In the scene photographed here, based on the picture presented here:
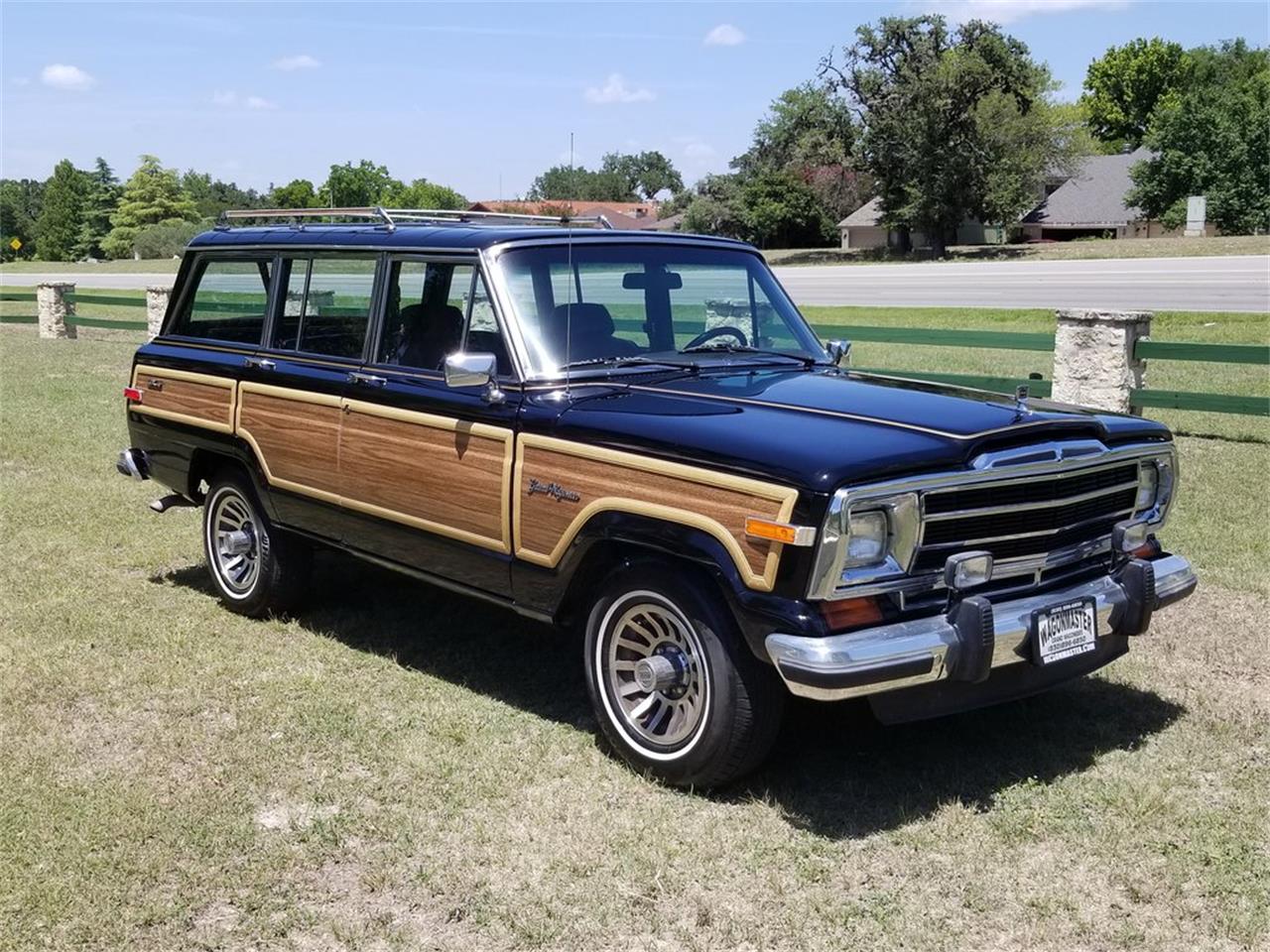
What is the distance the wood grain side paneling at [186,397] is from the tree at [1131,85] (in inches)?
3748

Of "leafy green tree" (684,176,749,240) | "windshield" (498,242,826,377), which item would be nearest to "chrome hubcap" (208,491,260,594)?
"windshield" (498,242,826,377)

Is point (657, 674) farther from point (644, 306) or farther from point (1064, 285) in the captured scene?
point (1064, 285)

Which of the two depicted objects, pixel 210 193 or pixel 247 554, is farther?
pixel 210 193

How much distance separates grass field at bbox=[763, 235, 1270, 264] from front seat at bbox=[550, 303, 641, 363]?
119 feet

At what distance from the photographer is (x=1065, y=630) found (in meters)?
4.62

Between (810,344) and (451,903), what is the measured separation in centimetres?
321

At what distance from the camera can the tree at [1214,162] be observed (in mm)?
56656

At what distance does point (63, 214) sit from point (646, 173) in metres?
62.7

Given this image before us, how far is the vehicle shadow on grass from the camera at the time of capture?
469cm

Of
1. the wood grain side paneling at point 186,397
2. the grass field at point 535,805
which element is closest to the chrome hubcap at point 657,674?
the grass field at point 535,805

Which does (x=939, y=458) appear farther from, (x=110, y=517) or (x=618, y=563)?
(x=110, y=517)

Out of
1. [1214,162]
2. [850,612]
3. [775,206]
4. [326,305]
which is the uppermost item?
[1214,162]

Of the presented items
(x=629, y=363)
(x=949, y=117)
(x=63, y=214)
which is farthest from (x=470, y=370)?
(x=63, y=214)

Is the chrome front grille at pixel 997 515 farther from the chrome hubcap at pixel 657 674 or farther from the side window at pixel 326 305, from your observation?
the side window at pixel 326 305
